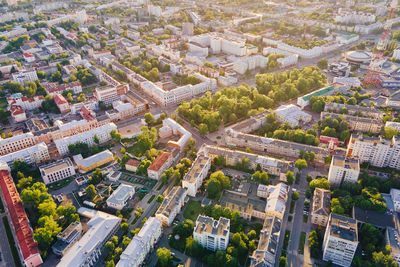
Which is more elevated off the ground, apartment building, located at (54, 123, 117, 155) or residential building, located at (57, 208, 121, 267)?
apartment building, located at (54, 123, 117, 155)

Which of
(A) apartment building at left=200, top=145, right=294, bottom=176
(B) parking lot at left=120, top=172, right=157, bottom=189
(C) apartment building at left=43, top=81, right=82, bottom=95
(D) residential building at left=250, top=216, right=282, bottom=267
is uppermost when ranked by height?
(C) apartment building at left=43, top=81, right=82, bottom=95

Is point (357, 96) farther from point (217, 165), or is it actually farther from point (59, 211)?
point (59, 211)

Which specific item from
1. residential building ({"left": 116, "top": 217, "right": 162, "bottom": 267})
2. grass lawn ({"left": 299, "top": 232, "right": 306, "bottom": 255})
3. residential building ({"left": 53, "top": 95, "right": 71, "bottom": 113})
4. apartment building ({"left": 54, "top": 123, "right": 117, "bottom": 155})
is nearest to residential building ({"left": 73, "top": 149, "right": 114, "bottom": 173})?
apartment building ({"left": 54, "top": 123, "right": 117, "bottom": 155})

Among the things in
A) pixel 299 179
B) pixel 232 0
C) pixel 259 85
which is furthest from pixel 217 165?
pixel 232 0

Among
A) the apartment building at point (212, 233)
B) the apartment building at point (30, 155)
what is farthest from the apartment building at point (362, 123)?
the apartment building at point (30, 155)

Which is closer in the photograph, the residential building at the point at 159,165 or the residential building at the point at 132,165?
the residential building at the point at 159,165

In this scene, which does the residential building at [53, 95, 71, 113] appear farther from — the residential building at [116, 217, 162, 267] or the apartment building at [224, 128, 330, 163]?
the residential building at [116, 217, 162, 267]

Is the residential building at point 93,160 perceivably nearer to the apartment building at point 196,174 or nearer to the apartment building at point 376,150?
the apartment building at point 196,174

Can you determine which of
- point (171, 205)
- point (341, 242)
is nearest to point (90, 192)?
point (171, 205)

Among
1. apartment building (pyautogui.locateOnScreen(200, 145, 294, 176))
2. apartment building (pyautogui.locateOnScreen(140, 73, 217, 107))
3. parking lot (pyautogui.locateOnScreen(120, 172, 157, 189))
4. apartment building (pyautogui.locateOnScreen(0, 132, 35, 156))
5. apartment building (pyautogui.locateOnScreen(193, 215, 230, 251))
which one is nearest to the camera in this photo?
apartment building (pyautogui.locateOnScreen(193, 215, 230, 251))
